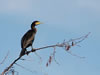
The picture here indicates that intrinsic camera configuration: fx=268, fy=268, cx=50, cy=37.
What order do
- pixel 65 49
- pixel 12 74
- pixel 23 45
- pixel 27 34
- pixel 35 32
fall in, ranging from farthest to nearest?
pixel 35 32
pixel 27 34
pixel 23 45
pixel 65 49
pixel 12 74

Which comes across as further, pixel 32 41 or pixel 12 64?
pixel 32 41

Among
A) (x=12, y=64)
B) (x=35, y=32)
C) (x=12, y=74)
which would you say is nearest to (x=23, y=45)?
(x=35, y=32)

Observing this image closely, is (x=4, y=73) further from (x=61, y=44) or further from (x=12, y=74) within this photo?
(x=61, y=44)

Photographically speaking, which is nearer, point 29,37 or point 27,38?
point 27,38

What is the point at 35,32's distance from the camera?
902 cm

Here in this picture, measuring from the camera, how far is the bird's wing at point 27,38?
7.92m

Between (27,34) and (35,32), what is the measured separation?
0.62 m

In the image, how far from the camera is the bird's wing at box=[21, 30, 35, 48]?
26.0 feet

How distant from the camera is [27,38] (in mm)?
8250

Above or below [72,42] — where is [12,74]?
below

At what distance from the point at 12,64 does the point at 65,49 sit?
948 mm

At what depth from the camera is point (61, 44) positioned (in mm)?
4523

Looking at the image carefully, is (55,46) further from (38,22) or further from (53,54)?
(38,22)

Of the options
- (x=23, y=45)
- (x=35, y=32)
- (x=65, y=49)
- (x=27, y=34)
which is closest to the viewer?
(x=65, y=49)
